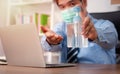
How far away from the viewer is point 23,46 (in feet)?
2.76

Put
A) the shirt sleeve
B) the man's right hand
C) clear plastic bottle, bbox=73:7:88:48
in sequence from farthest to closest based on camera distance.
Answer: the shirt sleeve → the man's right hand → clear plastic bottle, bbox=73:7:88:48

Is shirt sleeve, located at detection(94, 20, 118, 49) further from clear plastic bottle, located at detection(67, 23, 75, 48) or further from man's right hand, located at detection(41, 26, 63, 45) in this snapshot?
clear plastic bottle, located at detection(67, 23, 75, 48)

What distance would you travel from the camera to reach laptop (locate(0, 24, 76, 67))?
2.60 ft

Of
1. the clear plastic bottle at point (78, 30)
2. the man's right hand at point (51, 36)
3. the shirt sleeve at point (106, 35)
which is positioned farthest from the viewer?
the shirt sleeve at point (106, 35)

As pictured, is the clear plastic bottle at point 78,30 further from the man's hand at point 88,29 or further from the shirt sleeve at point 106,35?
the shirt sleeve at point 106,35

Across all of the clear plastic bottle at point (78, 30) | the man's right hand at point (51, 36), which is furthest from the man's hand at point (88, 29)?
the man's right hand at point (51, 36)

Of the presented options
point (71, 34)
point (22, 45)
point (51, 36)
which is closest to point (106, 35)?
point (51, 36)

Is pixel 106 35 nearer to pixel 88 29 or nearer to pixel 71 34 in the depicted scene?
pixel 88 29

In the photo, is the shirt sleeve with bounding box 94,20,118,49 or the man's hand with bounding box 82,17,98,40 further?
the shirt sleeve with bounding box 94,20,118,49

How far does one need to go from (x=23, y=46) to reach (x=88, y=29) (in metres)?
0.28

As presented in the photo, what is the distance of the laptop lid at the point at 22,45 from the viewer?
2.60ft

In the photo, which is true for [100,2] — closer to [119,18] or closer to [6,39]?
[119,18]

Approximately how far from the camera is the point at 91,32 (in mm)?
1019

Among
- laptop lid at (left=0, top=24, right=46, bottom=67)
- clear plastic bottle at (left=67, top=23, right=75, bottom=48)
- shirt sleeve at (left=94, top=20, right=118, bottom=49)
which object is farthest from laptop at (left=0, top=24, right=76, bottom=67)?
shirt sleeve at (left=94, top=20, right=118, bottom=49)
